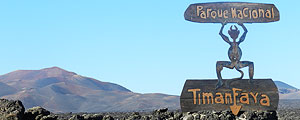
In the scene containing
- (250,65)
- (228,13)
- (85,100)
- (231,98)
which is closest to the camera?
(231,98)

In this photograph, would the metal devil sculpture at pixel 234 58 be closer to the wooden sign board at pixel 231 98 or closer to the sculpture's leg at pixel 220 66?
the sculpture's leg at pixel 220 66

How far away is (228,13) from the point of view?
14.1m

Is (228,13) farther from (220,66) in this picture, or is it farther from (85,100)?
(85,100)

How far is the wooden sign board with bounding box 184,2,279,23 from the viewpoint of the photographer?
46.1 feet

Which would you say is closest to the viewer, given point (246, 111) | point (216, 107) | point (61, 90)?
point (216, 107)

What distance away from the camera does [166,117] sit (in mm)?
17906

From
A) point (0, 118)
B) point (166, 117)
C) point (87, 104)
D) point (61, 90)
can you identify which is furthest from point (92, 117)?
point (61, 90)

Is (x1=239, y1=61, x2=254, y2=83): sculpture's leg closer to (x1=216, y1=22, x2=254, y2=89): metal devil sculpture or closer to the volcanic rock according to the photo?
(x1=216, y1=22, x2=254, y2=89): metal devil sculpture

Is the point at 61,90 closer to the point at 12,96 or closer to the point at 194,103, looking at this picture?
the point at 12,96

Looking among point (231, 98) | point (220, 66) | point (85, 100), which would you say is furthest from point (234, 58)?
point (85, 100)

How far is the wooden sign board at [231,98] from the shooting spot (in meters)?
13.5

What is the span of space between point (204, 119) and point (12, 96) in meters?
136

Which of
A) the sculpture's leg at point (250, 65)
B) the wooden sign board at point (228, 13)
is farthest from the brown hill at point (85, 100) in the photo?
the sculpture's leg at point (250, 65)

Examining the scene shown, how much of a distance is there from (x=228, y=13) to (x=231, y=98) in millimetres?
2521
